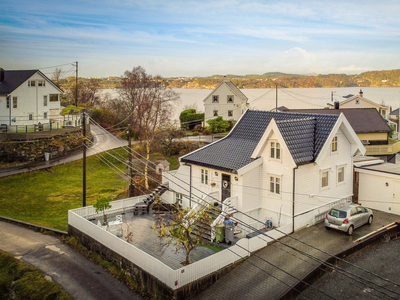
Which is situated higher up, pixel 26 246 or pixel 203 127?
pixel 203 127

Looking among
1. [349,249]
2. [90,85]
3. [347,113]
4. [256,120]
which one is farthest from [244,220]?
[90,85]

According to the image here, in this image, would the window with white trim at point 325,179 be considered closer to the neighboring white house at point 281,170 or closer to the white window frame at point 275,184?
the neighboring white house at point 281,170

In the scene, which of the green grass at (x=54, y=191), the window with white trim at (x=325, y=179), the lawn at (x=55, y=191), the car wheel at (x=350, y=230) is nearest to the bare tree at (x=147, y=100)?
the lawn at (x=55, y=191)

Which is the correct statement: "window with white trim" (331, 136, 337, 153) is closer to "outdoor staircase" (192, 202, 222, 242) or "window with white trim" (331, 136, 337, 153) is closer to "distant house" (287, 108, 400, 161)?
"outdoor staircase" (192, 202, 222, 242)

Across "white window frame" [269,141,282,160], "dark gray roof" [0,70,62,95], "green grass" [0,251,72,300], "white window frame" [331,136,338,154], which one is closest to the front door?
"white window frame" [269,141,282,160]

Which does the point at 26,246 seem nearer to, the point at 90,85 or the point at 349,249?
the point at 349,249

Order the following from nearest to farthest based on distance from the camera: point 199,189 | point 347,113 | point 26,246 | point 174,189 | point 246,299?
point 246,299 → point 26,246 → point 199,189 → point 174,189 → point 347,113

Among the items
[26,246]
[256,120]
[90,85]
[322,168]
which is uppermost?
[90,85]
